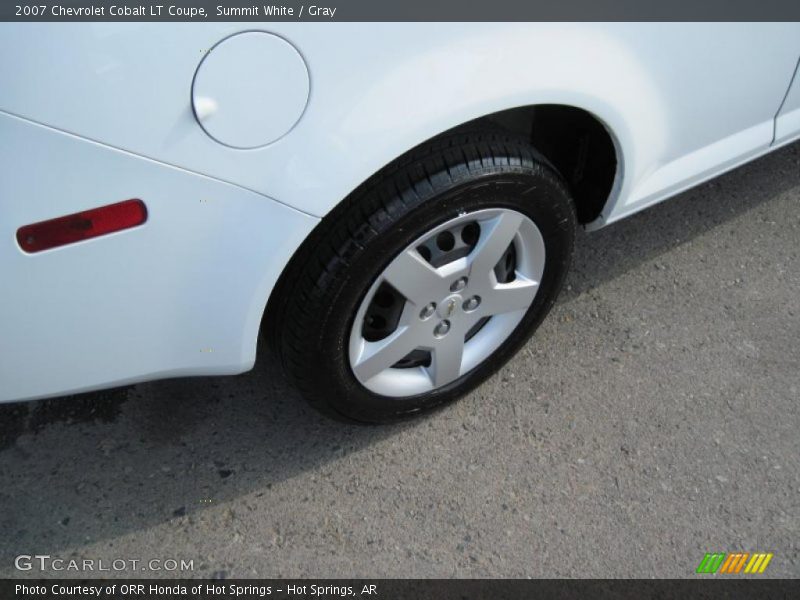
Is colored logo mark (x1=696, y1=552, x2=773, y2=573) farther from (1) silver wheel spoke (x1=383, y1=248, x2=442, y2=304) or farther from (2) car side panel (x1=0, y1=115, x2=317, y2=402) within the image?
(2) car side panel (x1=0, y1=115, x2=317, y2=402)

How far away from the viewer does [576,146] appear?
2182 mm

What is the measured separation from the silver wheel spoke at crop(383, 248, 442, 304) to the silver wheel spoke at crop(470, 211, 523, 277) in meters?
0.11

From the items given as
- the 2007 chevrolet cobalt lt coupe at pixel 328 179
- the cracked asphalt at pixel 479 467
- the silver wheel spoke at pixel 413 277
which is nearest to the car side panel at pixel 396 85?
the 2007 chevrolet cobalt lt coupe at pixel 328 179

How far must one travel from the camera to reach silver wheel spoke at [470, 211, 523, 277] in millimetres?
1908

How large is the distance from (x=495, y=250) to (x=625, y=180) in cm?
40

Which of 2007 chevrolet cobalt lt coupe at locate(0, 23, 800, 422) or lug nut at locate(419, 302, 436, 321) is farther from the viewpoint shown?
lug nut at locate(419, 302, 436, 321)

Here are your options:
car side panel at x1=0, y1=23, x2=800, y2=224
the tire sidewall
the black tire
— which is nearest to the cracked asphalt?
the tire sidewall

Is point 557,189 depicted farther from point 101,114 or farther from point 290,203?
point 101,114

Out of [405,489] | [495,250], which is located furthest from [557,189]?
[405,489]

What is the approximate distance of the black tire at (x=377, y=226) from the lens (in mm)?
1711
